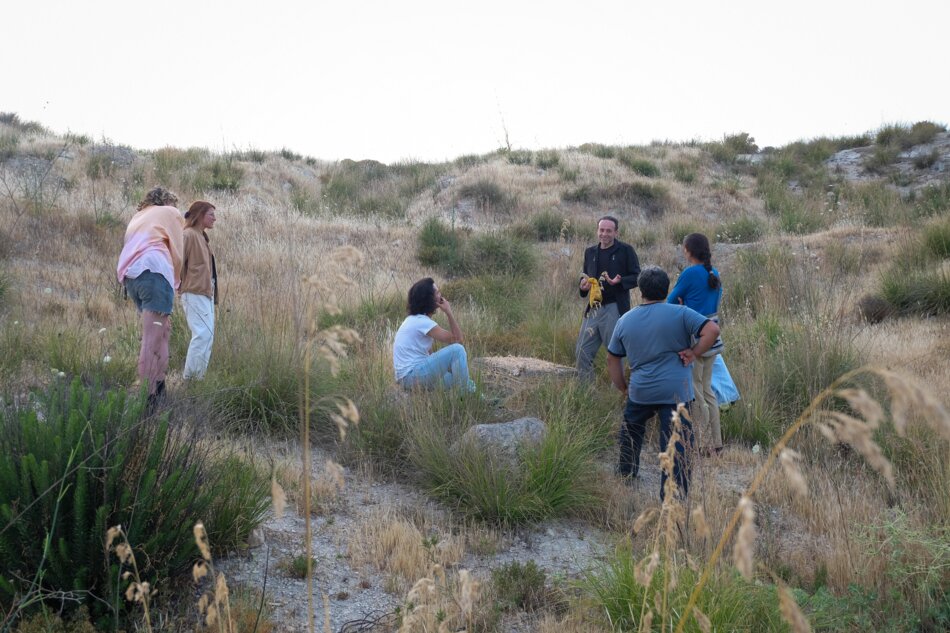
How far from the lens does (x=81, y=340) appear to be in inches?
280

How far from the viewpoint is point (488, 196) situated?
21359mm

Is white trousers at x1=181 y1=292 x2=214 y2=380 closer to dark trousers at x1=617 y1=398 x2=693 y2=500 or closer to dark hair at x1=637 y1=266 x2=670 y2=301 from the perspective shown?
dark trousers at x1=617 y1=398 x2=693 y2=500

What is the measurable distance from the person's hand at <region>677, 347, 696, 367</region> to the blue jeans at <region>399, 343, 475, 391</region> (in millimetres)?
1902

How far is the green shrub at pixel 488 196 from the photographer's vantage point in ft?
68.5

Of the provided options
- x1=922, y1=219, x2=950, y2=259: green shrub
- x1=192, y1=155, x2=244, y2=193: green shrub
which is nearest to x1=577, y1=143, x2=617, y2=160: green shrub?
x1=192, y1=155, x2=244, y2=193: green shrub

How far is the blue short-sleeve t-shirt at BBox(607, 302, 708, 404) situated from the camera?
537 centimetres

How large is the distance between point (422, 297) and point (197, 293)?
1.91m

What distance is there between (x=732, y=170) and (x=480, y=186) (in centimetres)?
1065

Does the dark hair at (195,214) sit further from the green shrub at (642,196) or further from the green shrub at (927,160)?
the green shrub at (927,160)

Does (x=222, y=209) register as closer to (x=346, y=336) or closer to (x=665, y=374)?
(x=665, y=374)

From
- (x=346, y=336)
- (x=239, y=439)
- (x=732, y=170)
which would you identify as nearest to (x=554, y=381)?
(x=239, y=439)

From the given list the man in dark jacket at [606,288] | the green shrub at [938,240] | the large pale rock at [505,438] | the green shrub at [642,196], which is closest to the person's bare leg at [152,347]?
the large pale rock at [505,438]

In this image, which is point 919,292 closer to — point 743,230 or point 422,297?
point 743,230

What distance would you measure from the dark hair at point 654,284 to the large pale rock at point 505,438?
1.25m
